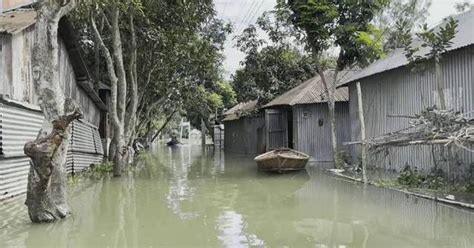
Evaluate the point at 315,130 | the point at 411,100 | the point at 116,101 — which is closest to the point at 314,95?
the point at 315,130

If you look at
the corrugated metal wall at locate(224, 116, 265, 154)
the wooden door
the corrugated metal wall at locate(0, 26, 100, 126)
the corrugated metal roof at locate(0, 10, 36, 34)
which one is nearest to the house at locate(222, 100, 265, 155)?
the corrugated metal wall at locate(224, 116, 265, 154)

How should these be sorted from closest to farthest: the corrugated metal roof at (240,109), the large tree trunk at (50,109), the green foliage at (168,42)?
the large tree trunk at (50,109), the green foliage at (168,42), the corrugated metal roof at (240,109)

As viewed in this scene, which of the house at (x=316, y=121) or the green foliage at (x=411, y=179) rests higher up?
the house at (x=316, y=121)

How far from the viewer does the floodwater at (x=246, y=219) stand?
8.17 m

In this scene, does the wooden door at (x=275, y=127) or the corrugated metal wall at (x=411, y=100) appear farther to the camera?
the wooden door at (x=275, y=127)

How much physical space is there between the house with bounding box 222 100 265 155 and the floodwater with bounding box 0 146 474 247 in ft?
55.0

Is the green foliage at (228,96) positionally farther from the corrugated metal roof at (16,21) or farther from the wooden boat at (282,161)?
the corrugated metal roof at (16,21)

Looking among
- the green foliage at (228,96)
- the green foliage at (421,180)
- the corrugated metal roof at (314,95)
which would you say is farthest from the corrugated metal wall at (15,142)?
the green foliage at (228,96)

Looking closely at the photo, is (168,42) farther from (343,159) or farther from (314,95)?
(343,159)

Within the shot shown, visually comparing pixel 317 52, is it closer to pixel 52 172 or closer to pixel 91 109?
pixel 91 109

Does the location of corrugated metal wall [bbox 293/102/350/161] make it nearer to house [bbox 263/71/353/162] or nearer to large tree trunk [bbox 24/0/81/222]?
house [bbox 263/71/353/162]

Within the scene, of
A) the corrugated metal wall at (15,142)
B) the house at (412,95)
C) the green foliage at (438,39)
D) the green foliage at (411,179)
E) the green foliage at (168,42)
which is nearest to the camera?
the corrugated metal wall at (15,142)

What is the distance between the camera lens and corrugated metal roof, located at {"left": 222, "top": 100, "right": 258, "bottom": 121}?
32.9 m

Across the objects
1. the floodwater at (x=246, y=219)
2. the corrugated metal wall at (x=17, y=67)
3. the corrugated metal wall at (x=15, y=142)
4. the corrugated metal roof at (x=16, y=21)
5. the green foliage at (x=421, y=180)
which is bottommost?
the floodwater at (x=246, y=219)
